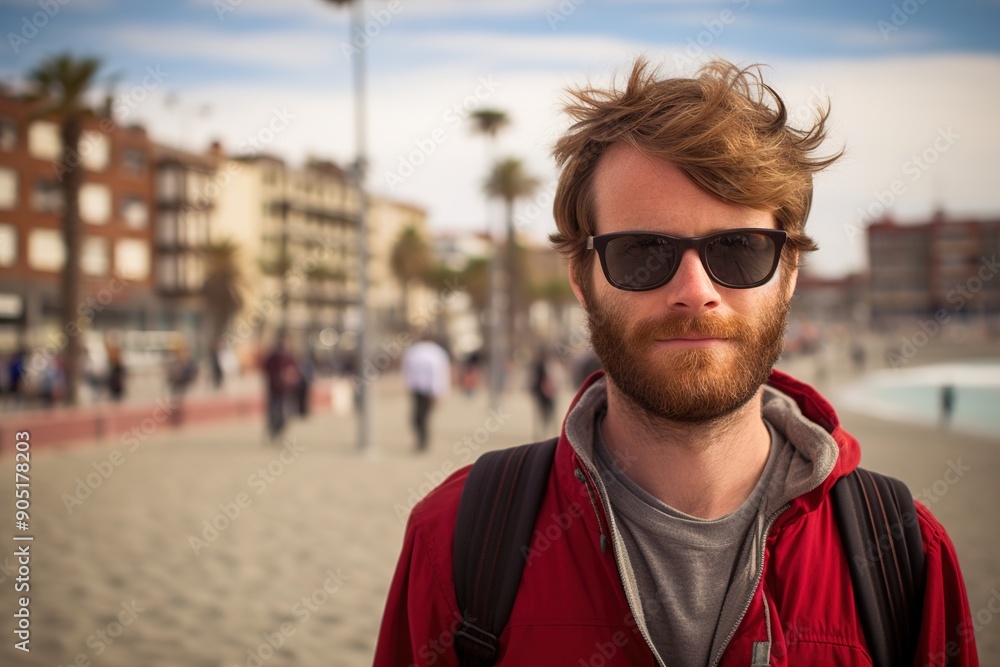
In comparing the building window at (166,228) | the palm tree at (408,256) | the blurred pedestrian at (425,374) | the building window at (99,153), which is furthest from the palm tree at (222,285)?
the blurred pedestrian at (425,374)

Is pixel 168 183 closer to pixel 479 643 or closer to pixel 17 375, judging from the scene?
pixel 17 375

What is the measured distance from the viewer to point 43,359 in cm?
2342

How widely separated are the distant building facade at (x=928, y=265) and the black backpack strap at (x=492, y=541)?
12618 cm

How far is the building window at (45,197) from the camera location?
45156 mm

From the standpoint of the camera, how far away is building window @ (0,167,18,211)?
4334 centimetres

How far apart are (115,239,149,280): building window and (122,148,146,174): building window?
17.2 feet

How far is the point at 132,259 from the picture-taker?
55.5 metres

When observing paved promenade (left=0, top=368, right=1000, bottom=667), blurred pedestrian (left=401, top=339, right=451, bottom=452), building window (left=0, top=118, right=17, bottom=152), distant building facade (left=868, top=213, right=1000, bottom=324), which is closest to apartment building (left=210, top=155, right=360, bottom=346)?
building window (left=0, top=118, right=17, bottom=152)

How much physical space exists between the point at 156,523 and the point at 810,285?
549ft

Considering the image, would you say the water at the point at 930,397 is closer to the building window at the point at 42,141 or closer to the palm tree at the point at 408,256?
the palm tree at the point at 408,256

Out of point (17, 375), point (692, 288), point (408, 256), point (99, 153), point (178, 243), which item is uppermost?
point (99, 153)

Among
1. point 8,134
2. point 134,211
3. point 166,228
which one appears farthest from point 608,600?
point 166,228

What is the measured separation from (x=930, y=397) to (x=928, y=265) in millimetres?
95013

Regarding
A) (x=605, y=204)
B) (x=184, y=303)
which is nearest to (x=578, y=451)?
(x=605, y=204)
